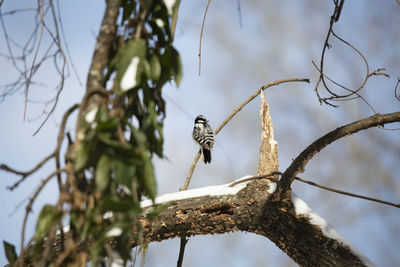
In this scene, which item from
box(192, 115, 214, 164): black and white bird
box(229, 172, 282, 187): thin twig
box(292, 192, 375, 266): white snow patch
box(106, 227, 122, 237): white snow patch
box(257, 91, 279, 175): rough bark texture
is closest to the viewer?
box(106, 227, 122, 237): white snow patch

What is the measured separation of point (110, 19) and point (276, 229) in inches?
55.3

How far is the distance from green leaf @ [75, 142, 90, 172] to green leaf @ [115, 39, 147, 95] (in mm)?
135

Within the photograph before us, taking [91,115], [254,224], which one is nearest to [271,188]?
[254,224]

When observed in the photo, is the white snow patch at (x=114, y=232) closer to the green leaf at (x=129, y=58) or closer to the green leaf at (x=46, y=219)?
the green leaf at (x=46, y=219)

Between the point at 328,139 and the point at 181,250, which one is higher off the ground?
the point at 328,139

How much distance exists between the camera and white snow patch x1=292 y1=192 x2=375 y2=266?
1.84 meters

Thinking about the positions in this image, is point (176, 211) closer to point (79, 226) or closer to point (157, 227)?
point (157, 227)

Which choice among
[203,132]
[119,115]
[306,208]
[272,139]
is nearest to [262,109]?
[272,139]

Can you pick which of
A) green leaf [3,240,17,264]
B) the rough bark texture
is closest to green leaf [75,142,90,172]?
green leaf [3,240,17,264]

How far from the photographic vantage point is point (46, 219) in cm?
82

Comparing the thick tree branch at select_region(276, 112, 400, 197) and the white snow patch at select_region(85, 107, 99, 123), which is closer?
the white snow patch at select_region(85, 107, 99, 123)

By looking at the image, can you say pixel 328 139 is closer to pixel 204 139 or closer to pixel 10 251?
pixel 10 251

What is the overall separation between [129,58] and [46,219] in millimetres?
369

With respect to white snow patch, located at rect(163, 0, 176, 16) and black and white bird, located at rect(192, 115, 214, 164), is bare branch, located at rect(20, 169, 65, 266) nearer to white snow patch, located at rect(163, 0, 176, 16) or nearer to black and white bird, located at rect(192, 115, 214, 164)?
white snow patch, located at rect(163, 0, 176, 16)
